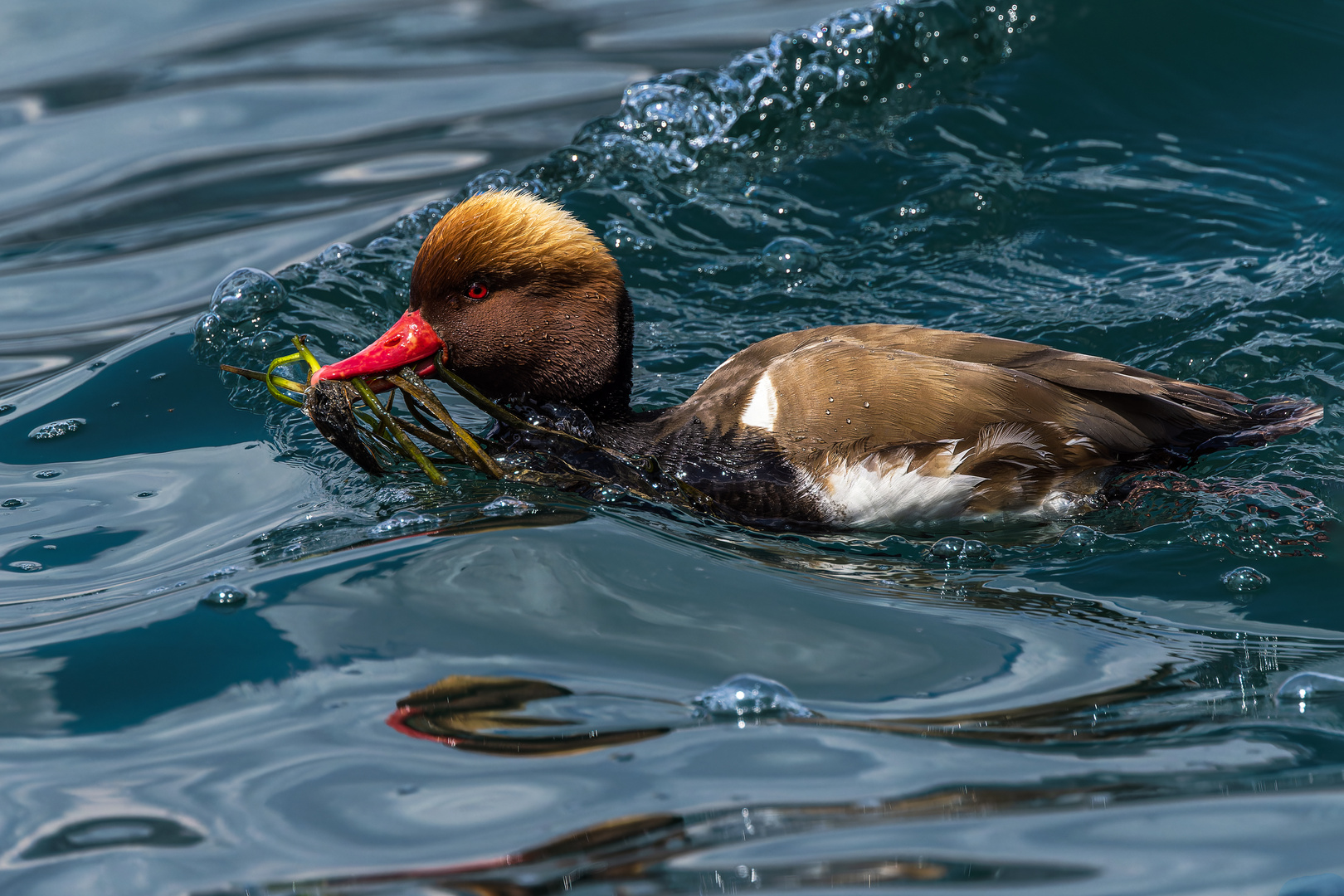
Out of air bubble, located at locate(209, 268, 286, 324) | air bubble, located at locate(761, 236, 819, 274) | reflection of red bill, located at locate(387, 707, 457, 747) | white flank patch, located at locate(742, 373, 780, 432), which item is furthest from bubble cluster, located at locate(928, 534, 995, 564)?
air bubble, located at locate(209, 268, 286, 324)

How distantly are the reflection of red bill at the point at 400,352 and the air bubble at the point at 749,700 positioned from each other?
172cm

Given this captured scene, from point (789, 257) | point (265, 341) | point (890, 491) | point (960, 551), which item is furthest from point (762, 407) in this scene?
point (265, 341)

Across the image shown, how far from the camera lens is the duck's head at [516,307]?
169 inches

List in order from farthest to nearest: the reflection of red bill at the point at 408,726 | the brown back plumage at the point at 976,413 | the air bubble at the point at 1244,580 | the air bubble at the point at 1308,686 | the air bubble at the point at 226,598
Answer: the brown back plumage at the point at 976,413 < the air bubble at the point at 1244,580 < the air bubble at the point at 226,598 < the air bubble at the point at 1308,686 < the reflection of red bill at the point at 408,726

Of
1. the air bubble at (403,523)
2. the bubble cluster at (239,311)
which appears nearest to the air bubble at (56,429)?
the bubble cluster at (239,311)

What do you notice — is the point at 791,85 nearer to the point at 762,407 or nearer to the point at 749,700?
the point at 762,407

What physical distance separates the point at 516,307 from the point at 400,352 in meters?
0.42

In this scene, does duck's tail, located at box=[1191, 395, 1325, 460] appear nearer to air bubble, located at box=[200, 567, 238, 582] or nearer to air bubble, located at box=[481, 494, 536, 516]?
air bubble, located at box=[481, 494, 536, 516]

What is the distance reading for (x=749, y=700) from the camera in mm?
3176

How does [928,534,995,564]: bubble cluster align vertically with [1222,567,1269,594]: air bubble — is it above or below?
above

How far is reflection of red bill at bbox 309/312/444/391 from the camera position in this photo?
423cm

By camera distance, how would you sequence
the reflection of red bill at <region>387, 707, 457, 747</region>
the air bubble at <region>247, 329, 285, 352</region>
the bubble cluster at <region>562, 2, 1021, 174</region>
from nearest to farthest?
the reflection of red bill at <region>387, 707, 457, 747</region> < the air bubble at <region>247, 329, 285, 352</region> < the bubble cluster at <region>562, 2, 1021, 174</region>

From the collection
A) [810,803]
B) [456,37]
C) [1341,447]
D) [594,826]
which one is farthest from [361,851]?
[456,37]

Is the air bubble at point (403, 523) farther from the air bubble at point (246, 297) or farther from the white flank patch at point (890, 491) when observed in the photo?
the air bubble at point (246, 297)
